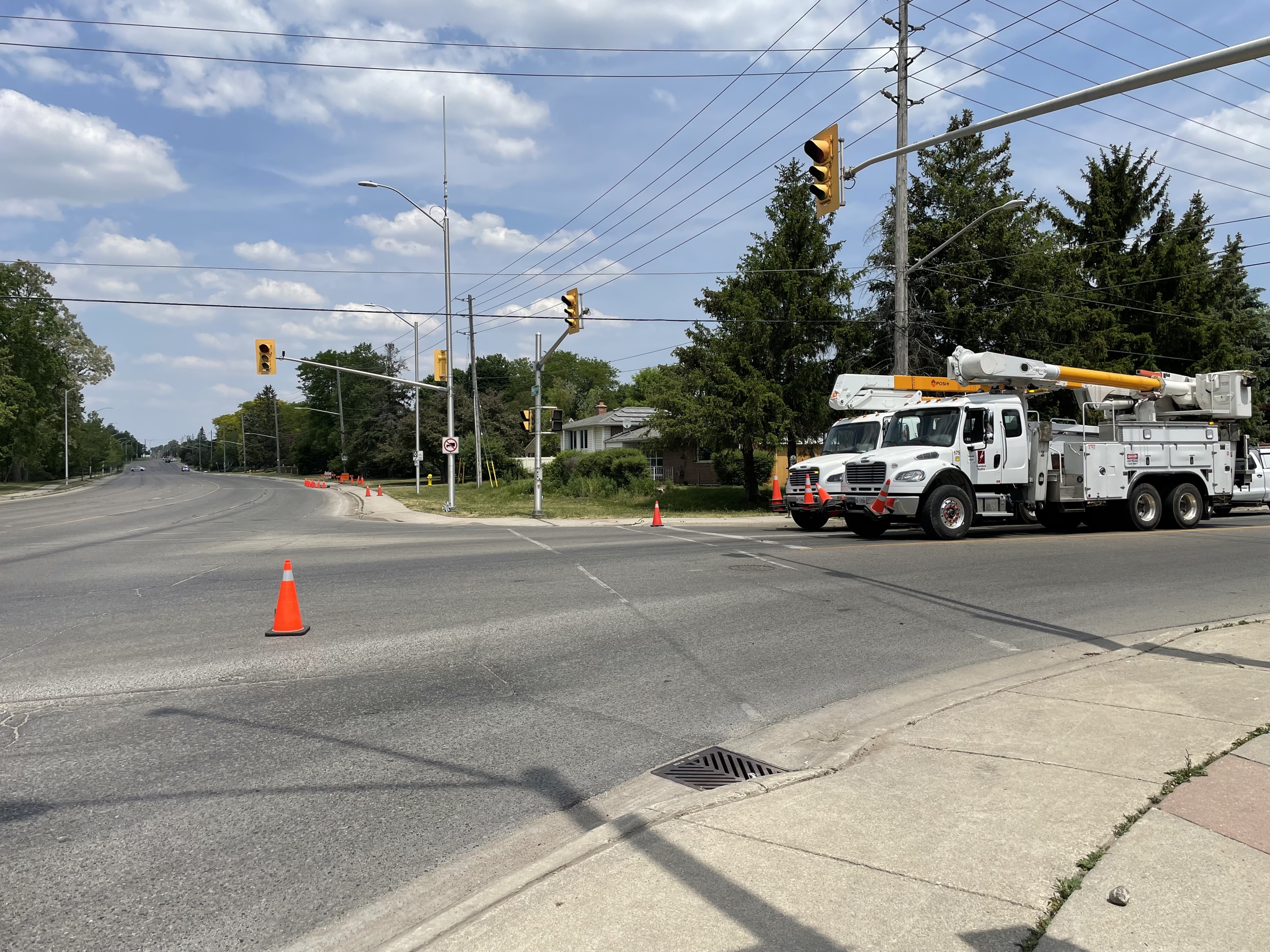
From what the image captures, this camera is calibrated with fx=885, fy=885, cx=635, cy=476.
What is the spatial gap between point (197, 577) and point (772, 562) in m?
8.32

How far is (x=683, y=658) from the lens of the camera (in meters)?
7.53

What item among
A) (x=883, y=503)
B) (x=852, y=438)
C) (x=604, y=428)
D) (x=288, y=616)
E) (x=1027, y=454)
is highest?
(x=604, y=428)

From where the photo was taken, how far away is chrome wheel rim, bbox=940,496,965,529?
54.6ft

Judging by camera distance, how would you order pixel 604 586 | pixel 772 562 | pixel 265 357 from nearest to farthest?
1. pixel 604 586
2. pixel 772 562
3. pixel 265 357

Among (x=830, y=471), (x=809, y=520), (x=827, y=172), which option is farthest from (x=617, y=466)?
(x=827, y=172)

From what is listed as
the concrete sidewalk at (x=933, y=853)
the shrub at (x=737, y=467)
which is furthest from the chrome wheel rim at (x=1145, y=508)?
the shrub at (x=737, y=467)

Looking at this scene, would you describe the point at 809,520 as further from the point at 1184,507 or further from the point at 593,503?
the point at 593,503

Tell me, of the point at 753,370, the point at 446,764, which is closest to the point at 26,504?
the point at 753,370

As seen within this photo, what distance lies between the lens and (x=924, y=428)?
1731cm

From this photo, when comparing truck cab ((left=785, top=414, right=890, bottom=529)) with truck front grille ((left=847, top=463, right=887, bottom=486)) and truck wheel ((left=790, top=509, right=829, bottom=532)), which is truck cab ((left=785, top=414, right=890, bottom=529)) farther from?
truck front grille ((left=847, top=463, right=887, bottom=486))

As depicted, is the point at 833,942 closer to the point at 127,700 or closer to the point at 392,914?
the point at 392,914

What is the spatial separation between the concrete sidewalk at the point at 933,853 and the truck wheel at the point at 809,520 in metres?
13.6

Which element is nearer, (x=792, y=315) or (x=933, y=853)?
(x=933, y=853)

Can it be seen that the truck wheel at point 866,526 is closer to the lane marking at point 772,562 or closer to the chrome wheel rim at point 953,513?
the chrome wheel rim at point 953,513
